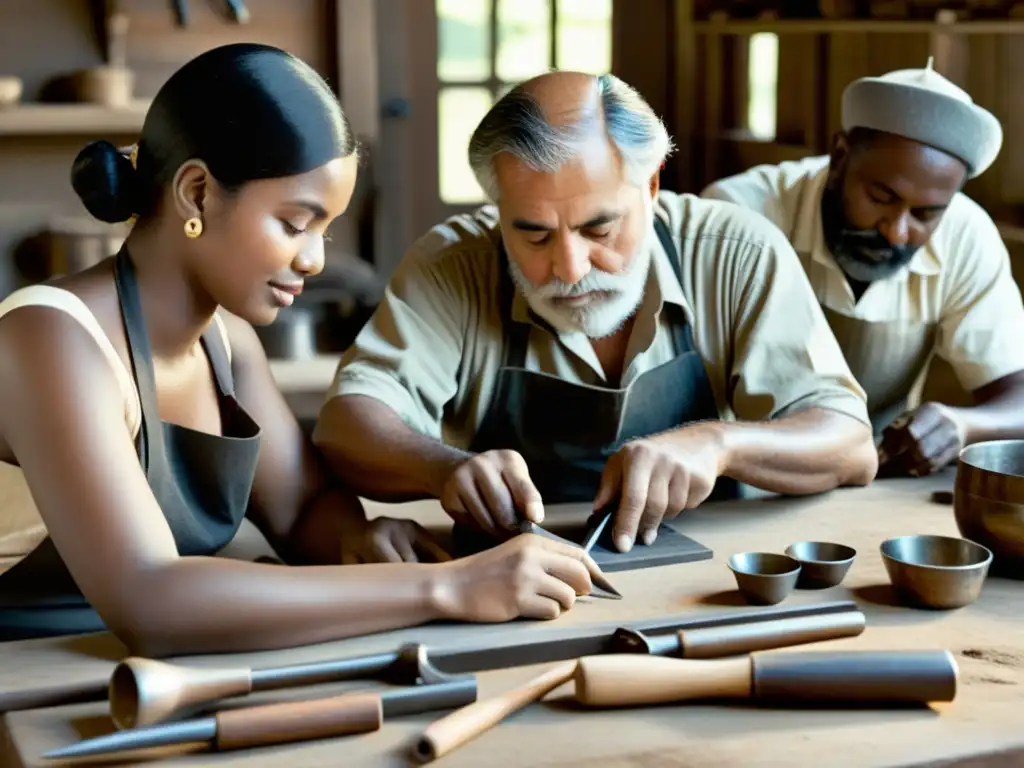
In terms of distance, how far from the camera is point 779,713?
155 centimetres

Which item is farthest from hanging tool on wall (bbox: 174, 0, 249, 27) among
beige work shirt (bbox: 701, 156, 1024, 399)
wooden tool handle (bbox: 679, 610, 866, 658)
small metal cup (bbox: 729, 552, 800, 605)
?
wooden tool handle (bbox: 679, 610, 866, 658)

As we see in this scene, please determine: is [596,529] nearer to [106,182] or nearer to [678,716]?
[678,716]

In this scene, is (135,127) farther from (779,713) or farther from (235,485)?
(779,713)

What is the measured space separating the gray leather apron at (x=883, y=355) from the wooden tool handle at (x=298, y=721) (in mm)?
2101

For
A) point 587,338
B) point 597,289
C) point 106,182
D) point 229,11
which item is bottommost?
point 587,338

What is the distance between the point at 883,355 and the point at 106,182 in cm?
208

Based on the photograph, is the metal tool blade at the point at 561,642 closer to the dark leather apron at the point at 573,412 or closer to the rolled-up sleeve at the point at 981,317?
the dark leather apron at the point at 573,412

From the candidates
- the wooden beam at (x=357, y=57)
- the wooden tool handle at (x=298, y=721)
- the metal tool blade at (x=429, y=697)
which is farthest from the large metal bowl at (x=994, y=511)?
the wooden beam at (x=357, y=57)

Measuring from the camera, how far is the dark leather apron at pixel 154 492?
187cm

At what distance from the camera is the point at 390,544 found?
2104mm

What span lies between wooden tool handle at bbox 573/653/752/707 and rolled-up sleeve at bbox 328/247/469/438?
0.99m

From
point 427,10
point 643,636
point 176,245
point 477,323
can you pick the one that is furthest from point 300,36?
point 643,636

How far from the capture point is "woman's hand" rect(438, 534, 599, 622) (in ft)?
5.83

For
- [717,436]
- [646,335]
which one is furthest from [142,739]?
[646,335]
